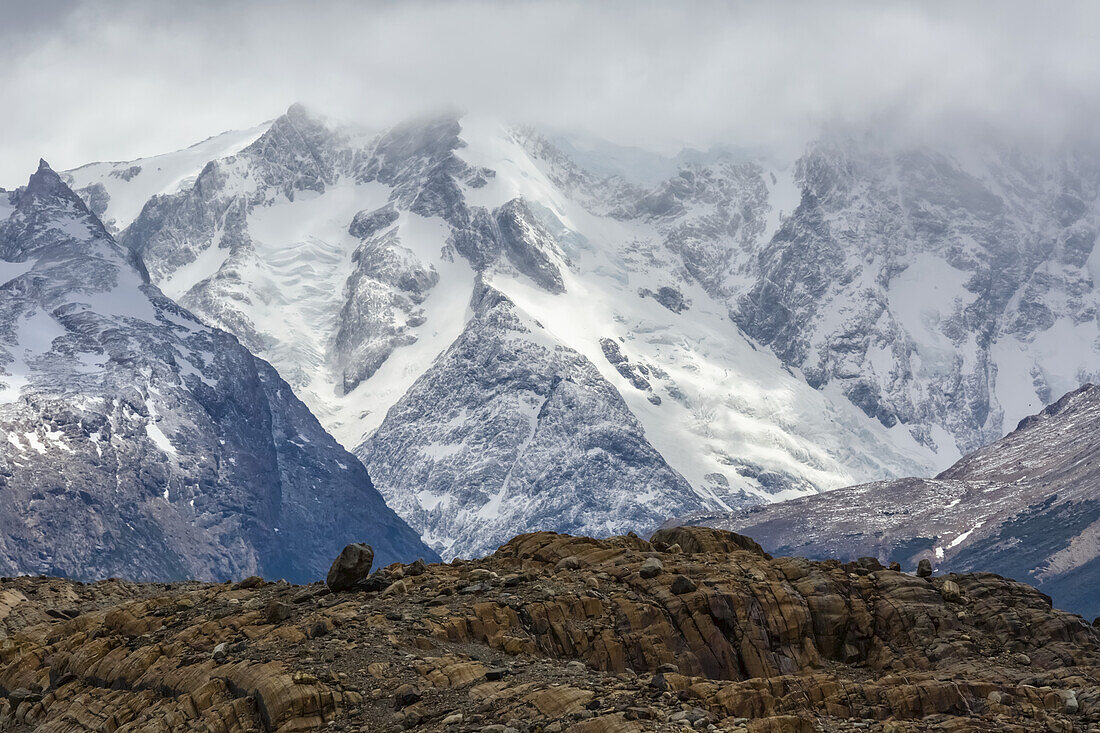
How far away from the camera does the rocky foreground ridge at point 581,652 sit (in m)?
50.6

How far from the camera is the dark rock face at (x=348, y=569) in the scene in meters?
64.4

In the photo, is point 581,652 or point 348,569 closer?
point 581,652

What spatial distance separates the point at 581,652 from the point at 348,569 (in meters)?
10.7

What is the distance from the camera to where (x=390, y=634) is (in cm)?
5653

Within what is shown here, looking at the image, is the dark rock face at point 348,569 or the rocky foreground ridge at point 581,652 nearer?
the rocky foreground ridge at point 581,652

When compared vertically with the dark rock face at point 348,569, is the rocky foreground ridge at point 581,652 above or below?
below

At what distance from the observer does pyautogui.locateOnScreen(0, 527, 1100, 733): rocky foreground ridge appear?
50.6m

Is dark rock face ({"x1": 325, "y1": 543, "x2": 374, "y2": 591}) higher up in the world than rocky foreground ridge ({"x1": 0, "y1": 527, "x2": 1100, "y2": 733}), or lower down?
higher up

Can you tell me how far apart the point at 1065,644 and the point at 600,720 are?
2027 cm

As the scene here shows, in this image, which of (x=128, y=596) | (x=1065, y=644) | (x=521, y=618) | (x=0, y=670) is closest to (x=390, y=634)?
(x=521, y=618)

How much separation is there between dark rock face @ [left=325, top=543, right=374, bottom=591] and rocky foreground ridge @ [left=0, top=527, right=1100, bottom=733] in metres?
0.16

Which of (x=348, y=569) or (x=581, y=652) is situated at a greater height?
(x=348, y=569)

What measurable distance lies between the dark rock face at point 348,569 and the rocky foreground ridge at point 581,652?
0.16m

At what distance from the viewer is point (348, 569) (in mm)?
64312
